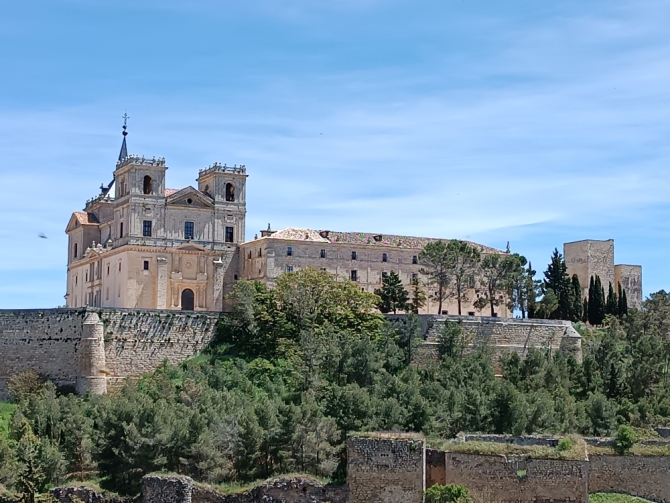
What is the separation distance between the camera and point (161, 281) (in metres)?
59.4

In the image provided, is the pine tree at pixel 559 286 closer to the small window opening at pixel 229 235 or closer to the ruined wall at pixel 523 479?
the small window opening at pixel 229 235

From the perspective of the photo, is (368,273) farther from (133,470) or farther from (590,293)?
(133,470)

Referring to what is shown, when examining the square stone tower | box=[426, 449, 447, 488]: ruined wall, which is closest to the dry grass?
box=[426, 449, 447, 488]: ruined wall

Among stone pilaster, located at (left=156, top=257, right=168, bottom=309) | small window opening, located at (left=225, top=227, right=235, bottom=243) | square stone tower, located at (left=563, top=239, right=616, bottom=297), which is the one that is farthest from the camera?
square stone tower, located at (left=563, top=239, right=616, bottom=297)

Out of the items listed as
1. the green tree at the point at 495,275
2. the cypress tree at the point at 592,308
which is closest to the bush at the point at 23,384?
the green tree at the point at 495,275

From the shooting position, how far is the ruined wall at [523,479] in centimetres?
2644

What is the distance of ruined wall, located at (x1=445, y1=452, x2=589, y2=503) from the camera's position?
26.4 metres

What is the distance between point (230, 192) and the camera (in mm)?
62625

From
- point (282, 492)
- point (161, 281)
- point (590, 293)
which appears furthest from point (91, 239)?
point (282, 492)

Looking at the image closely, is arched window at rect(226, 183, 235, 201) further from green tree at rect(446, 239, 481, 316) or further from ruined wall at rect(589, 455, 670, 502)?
ruined wall at rect(589, 455, 670, 502)

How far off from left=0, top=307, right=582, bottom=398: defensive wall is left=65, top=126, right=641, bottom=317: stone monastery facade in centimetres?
534

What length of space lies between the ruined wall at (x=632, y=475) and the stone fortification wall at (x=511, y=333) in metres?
26.0

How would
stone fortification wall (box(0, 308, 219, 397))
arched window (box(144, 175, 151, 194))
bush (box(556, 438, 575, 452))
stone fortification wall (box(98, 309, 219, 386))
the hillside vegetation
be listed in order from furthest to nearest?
arched window (box(144, 175, 151, 194))
stone fortification wall (box(98, 309, 219, 386))
stone fortification wall (box(0, 308, 219, 397))
the hillside vegetation
bush (box(556, 438, 575, 452))

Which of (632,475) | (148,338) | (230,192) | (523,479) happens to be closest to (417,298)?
(230,192)
